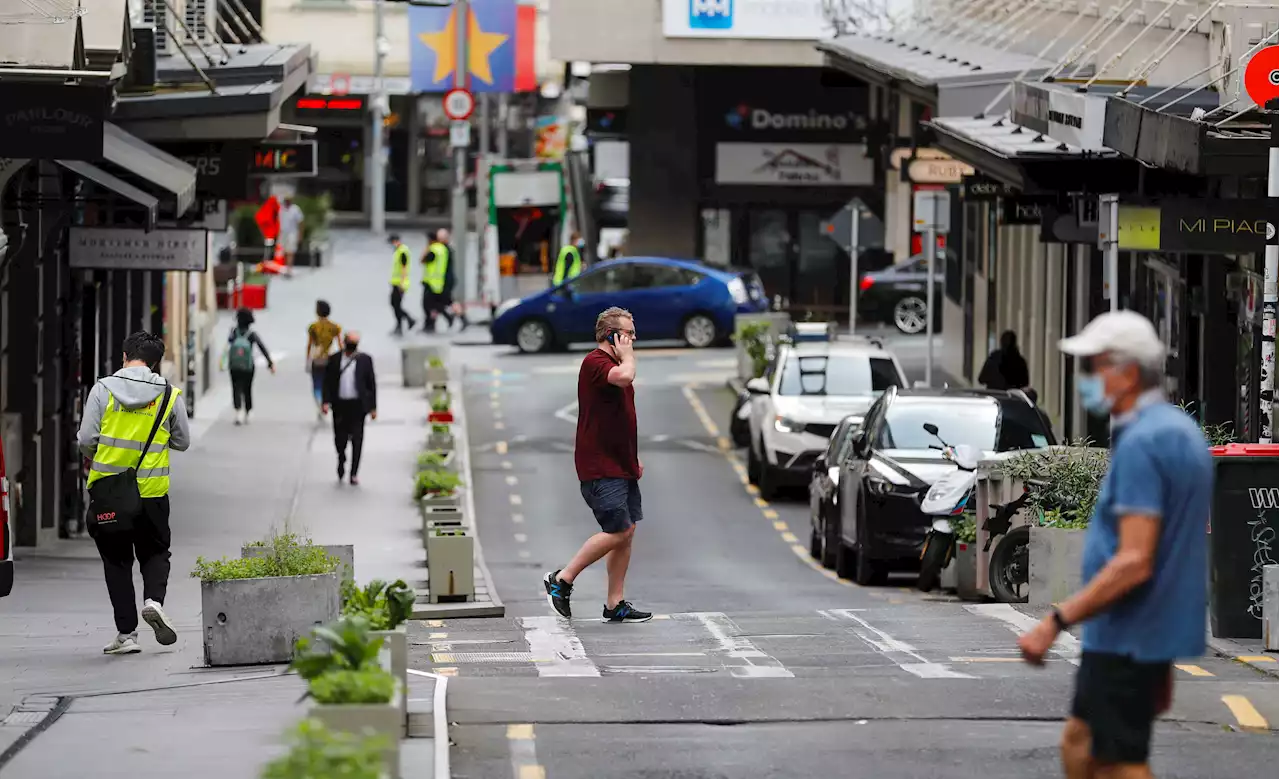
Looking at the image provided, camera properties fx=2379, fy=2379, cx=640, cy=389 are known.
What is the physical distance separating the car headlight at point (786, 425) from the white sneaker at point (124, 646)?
1453 centimetres

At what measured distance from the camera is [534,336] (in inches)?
1676

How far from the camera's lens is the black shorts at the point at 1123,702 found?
659 cm

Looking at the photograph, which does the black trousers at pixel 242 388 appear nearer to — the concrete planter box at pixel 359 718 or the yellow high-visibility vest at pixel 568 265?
the yellow high-visibility vest at pixel 568 265

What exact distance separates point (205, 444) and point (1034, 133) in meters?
11.7

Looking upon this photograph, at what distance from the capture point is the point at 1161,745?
9.34 m

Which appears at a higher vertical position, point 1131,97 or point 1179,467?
point 1131,97

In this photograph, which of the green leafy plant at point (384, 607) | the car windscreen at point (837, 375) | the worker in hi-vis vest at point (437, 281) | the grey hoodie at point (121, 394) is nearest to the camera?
the green leafy plant at point (384, 607)

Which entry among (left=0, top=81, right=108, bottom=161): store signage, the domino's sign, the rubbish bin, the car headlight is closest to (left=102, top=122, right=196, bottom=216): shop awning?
(left=0, top=81, right=108, bottom=161): store signage

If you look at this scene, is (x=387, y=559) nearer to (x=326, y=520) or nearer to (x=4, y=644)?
(x=326, y=520)

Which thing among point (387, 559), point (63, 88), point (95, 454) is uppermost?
point (63, 88)

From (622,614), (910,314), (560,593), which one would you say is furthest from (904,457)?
(910,314)

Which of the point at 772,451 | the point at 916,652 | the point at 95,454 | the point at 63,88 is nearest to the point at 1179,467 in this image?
the point at 916,652

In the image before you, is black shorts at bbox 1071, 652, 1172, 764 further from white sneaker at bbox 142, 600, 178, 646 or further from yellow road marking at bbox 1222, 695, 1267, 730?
white sneaker at bbox 142, 600, 178, 646

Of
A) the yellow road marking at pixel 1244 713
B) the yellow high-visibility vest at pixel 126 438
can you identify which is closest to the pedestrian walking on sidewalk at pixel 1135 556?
the yellow road marking at pixel 1244 713
